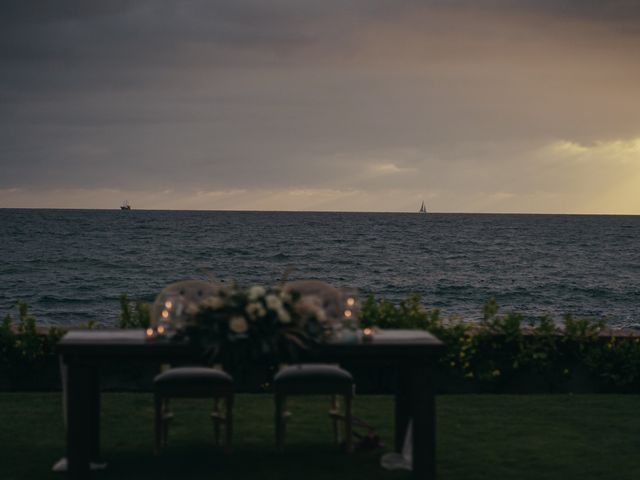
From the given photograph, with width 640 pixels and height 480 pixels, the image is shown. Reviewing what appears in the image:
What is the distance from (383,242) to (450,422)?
189 ft

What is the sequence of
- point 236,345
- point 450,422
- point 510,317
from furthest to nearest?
point 510,317, point 450,422, point 236,345

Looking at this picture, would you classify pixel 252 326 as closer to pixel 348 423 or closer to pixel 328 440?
pixel 348 423

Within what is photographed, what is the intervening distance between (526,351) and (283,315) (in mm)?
3853

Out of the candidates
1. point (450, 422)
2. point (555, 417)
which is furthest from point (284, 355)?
point (555, 417)

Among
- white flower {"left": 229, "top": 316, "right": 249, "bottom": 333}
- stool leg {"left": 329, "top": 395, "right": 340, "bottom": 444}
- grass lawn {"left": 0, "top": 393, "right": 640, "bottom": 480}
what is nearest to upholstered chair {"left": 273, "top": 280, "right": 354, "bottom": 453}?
stool leg {"left": 329, "top": 395, "right": 340, "bottom": 444}

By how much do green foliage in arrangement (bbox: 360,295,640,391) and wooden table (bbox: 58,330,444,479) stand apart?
9.24 feet

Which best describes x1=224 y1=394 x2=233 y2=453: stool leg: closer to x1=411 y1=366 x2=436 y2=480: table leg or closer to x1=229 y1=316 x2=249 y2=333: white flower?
x1=229 y1=316 x2=249 y2=333: white flower

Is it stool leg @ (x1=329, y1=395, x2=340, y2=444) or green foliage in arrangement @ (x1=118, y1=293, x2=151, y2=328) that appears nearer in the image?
stool leg @ (x1=329, y1=395, x2=340, y2=444)

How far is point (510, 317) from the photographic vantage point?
25.9 ft

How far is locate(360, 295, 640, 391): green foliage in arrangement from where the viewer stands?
7805 millimetres

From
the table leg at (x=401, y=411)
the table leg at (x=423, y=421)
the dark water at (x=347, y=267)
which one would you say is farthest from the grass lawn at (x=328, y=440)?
the dark water at (x=347, y=267)

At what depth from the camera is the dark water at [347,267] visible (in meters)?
31.6

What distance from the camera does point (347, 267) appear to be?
44.6 m

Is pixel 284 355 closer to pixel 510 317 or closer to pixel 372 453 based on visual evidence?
pixel 372 453
